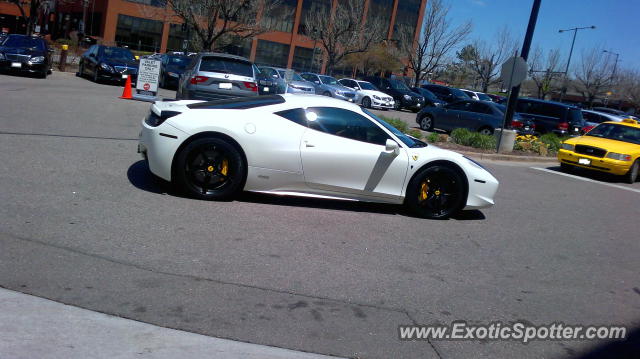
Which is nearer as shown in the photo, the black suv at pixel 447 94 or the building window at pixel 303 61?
the black suv at pixel 447 94

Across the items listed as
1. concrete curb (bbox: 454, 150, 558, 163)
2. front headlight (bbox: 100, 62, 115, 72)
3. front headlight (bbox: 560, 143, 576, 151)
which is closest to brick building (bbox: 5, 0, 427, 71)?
front headlight (bbox: 100, 62, 115, 72)

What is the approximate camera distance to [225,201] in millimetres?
7645

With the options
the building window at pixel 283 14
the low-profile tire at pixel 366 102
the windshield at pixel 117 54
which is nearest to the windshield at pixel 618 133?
the low-profile tire at pixel 366 102

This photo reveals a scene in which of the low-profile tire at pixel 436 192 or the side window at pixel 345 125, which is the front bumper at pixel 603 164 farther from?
the side window at pixel 345 125

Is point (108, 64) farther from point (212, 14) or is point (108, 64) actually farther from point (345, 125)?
point (345, 125)

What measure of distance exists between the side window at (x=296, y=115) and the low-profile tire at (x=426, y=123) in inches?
611

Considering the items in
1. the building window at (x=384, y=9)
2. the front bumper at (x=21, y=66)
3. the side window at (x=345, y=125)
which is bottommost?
the front bumper at (x=21, y=66)

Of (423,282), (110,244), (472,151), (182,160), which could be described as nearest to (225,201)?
(182,160)

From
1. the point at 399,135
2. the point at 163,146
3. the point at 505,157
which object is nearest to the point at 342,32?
the point at 505,157

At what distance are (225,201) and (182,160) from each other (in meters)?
0.74

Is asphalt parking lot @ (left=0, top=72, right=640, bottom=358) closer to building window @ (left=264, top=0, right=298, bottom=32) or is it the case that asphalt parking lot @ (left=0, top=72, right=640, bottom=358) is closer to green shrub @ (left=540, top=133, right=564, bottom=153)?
green shrub @ (left=540, top=133, right=564, bottom=153)

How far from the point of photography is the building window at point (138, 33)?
5812 cm

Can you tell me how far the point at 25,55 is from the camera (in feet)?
71.1

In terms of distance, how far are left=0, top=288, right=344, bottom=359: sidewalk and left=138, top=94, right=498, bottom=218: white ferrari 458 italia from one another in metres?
3.27
